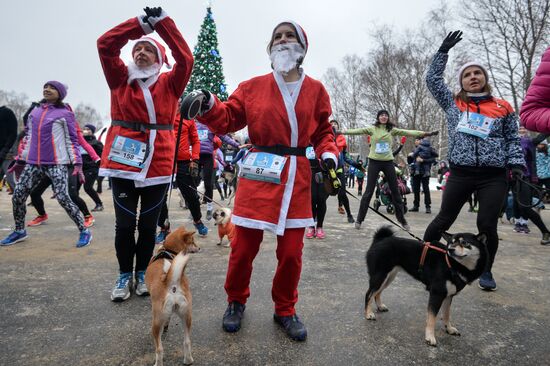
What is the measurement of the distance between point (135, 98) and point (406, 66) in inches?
1015

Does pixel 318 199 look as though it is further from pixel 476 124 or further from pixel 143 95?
pixel 143 95

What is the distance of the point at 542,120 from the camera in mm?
1783

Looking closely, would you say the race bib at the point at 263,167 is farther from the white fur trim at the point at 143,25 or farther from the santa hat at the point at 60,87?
the santa hat at the point at 60,87

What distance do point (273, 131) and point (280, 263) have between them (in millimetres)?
933

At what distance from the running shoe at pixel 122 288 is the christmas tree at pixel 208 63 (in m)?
19.7

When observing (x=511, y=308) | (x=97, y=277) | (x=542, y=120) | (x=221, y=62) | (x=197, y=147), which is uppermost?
(x=221, y=62)

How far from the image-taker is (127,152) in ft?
8.92

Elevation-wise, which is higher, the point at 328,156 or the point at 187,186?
the point at 328,156

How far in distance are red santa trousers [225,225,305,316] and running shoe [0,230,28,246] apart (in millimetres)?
3769

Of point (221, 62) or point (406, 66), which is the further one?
point (406, 66)

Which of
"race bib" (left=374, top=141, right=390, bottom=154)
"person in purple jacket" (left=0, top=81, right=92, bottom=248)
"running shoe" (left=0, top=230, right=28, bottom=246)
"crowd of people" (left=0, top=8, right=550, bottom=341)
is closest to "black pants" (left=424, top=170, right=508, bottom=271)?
"crowd of people" (left=0, top=8, right=550, bottom=341)

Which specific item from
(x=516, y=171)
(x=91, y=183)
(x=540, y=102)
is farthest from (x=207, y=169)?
(x=540, y=102)

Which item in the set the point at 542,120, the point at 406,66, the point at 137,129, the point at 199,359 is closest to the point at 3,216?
the point at 137,129

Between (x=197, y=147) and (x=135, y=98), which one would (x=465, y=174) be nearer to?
(x=135, y=98)
